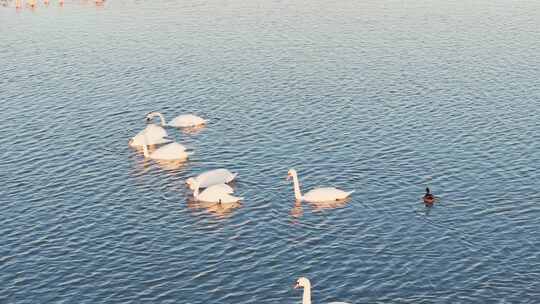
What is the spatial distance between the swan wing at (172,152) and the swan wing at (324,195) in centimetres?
1288

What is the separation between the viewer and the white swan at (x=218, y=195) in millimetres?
57562

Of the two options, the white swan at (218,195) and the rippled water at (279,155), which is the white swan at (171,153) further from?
the white swan at (218,195)

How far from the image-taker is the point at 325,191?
2254 inches

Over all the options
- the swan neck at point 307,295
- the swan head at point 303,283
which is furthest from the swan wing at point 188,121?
the swan neck at point 307,295

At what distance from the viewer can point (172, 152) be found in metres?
66.4

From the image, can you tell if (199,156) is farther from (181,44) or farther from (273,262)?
(181,44)

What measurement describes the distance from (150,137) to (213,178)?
11.6 metres

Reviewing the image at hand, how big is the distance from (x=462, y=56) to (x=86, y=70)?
39.0 m

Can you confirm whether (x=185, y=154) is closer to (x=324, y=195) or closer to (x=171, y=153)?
(x=171, y=153)

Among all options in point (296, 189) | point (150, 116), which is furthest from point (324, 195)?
point (150, 116)

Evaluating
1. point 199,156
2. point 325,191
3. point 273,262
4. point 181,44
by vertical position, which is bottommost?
point 273,262

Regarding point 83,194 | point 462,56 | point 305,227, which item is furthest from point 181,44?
point 305,227

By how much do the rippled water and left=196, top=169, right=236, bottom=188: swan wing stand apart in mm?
1410

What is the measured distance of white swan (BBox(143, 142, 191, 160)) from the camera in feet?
218
